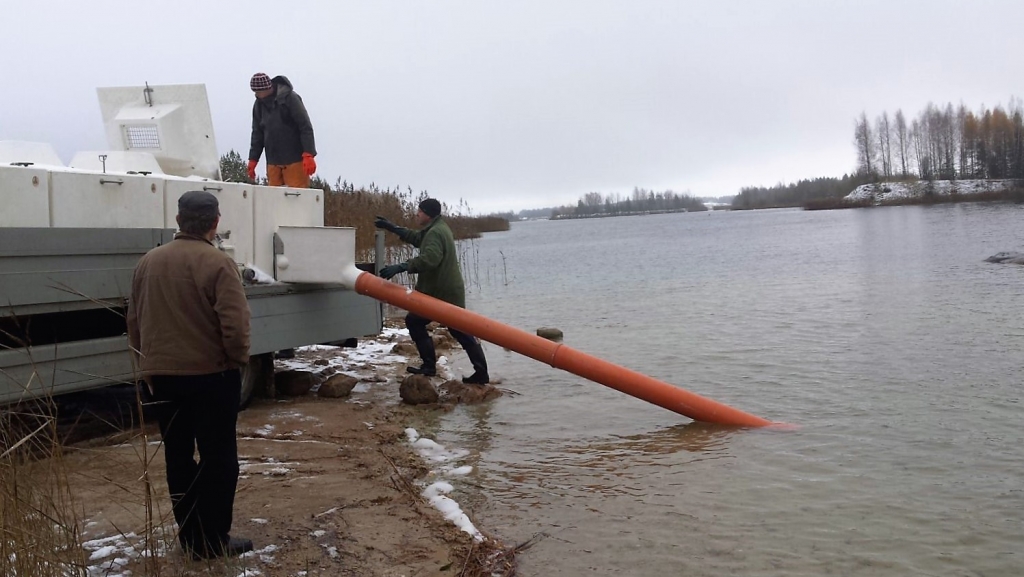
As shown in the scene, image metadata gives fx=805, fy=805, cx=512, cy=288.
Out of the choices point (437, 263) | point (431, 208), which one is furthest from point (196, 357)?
point (431, 208)

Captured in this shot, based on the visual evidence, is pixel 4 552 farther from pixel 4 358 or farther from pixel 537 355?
pixel 537 355

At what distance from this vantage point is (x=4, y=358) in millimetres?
5371

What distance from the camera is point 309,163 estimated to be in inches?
347

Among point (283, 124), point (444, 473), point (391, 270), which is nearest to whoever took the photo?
point (444, 473)

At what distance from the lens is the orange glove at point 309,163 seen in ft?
28.8

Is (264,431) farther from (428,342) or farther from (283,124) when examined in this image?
(283,124)

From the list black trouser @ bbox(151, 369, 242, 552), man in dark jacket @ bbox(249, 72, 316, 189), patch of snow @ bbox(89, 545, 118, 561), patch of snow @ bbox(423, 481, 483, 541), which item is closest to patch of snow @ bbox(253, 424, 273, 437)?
patch of snow @ bbox(423, 481, 483, 541)

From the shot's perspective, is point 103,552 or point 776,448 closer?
point 103,552

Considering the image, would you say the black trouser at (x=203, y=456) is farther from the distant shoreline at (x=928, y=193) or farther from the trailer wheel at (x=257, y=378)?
the distant shoreline at (x=928, y=193)

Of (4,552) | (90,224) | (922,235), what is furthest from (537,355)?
(922,235)

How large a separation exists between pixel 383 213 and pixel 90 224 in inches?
515

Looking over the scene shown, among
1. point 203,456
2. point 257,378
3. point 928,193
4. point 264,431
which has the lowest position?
point 264,431

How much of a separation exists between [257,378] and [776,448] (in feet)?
16.2

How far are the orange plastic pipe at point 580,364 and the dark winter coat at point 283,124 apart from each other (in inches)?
81.4
